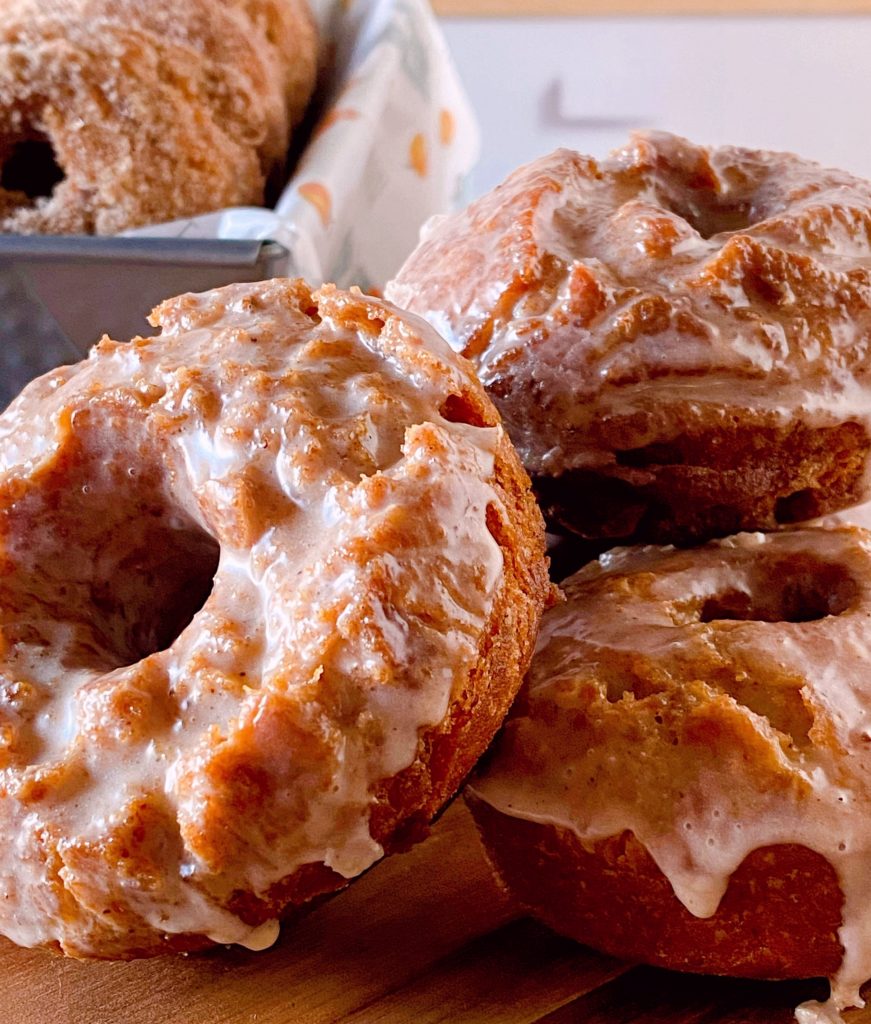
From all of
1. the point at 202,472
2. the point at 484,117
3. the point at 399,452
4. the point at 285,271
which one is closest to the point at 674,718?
the point at 399,452

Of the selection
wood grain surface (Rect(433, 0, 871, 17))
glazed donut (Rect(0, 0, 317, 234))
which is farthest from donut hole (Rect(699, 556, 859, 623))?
wood grain surface (Rect(433, 0, 871, 17))

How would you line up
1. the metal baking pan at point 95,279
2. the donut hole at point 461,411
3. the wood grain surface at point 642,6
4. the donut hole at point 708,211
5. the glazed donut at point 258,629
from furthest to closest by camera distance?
the wood grain surface at point 642,6, the metal baking pan at point 95,279, the donut hole at point 708,211, the donut hole at point 461,411, the glazed donut at point 258,629

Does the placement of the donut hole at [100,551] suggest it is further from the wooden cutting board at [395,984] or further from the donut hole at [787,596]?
the donut hole at [787,596]

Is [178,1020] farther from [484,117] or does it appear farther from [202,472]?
[484,117]

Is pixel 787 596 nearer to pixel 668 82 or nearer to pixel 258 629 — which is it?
pixel 258 629

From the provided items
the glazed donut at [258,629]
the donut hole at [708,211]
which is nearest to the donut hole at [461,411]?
the glazed donut at [258,629]

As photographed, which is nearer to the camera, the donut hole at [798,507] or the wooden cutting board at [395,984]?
the wooden cutting board at [395,984]

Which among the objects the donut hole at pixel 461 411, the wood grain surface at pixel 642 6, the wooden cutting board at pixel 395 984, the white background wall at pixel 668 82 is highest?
the donut hole at pixel 461 411
